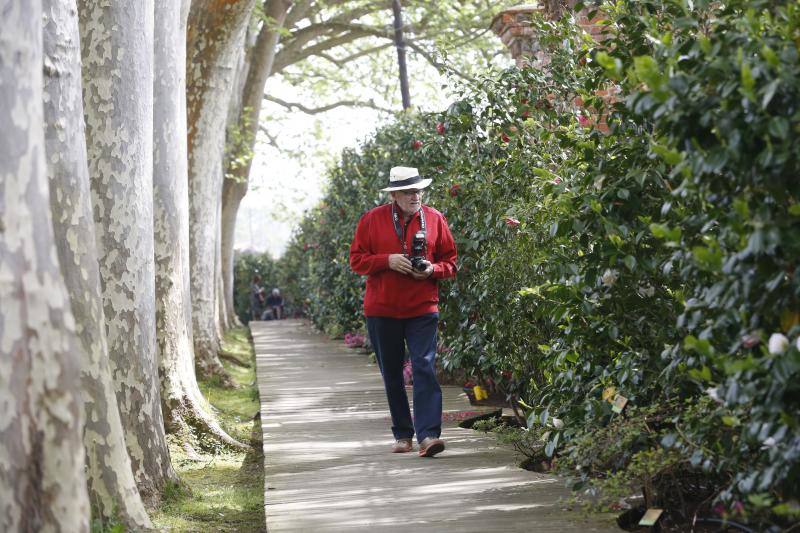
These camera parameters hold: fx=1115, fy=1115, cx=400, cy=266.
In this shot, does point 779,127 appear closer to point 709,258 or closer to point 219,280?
point 709,258

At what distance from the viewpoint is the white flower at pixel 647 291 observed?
5.37m

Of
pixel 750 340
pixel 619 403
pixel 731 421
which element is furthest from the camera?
pixel 619 403

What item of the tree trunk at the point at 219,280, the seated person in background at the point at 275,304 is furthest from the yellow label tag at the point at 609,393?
the seated person in background at the point at 275,304

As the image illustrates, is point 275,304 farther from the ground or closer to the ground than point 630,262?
closer to the ground

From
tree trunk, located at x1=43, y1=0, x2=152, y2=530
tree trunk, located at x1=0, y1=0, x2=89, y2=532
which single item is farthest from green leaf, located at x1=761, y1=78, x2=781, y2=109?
tree trunk, located at x1=43, y1=0, x2=152, y2=530

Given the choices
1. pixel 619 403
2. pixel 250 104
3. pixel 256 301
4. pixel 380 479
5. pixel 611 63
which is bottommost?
pixel 380 479

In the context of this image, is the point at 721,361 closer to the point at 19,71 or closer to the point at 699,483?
the point at 699,483

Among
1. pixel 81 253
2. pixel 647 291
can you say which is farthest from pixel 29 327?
pixel 647 291

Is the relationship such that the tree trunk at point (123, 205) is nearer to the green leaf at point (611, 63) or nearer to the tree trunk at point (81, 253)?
the tree trunk at point (81, 253)

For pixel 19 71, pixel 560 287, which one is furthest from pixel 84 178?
pixel 560 287

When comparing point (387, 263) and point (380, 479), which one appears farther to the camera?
point (387, 263)

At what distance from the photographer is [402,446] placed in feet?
24.8

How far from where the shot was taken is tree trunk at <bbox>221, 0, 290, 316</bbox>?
61.7 feet

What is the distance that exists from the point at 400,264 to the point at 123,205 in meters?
1.81
